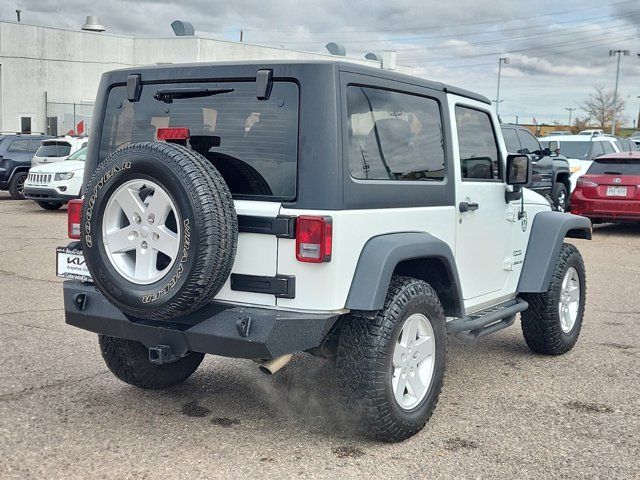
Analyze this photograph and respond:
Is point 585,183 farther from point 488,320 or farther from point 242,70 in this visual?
point 242,70

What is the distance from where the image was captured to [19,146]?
20.0m

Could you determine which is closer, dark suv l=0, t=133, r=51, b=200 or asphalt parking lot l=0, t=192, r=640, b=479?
asphalt parking lot l=0, t=192, r=640, b=479

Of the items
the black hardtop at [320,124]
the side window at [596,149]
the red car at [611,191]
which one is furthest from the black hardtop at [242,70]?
the side window at [596,149]

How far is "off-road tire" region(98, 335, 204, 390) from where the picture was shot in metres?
4.82

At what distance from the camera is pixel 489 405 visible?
4.88 m

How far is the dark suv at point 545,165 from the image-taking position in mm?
14977

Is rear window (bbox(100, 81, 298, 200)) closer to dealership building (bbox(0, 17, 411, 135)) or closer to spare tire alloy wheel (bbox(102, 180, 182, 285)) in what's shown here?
spare tire alloy wheel (bbox(102, 180, 182, 285))

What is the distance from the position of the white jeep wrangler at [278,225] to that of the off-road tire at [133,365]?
58cm

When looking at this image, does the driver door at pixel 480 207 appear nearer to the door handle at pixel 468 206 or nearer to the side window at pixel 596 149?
the door handle at pixel 468 206

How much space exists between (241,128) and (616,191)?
1123 cm

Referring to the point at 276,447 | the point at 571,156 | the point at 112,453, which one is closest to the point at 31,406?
the point at 112,453

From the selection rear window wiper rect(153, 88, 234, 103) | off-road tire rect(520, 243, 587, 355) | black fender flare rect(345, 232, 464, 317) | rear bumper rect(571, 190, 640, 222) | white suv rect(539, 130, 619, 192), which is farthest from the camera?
white suv rect(539, 130, 619, 192)

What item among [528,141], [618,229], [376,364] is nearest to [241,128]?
[376,364]

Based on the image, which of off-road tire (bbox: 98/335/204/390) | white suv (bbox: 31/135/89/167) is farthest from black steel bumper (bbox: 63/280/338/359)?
white suv (bbox: 31/135/89/167)
